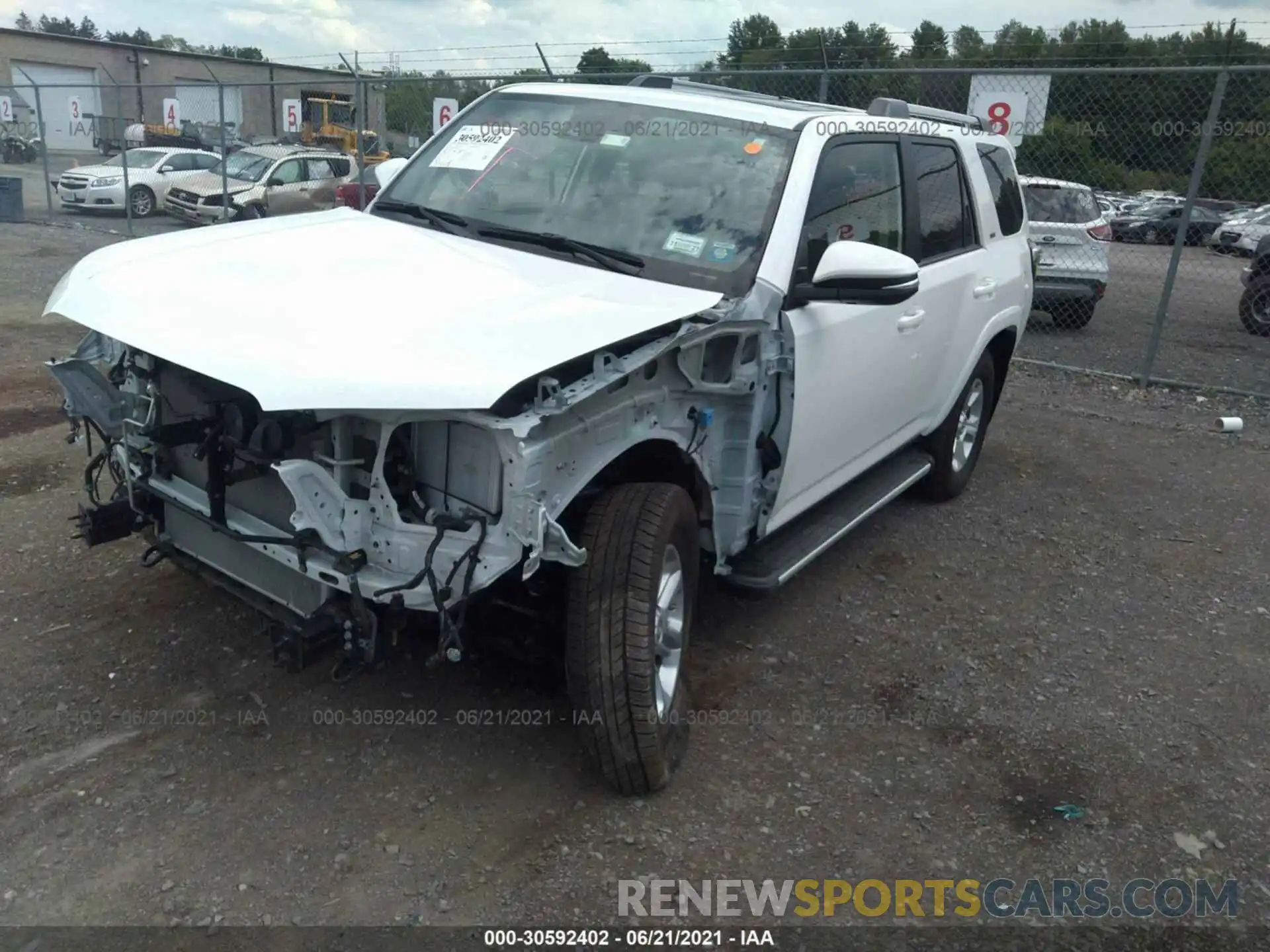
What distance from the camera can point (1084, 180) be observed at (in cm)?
1396

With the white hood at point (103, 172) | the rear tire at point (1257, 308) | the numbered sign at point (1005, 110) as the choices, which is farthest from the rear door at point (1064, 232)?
the white hood at point (103, 172)

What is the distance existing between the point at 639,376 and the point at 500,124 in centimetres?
198

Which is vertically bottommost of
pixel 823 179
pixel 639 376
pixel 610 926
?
pixel 610 926

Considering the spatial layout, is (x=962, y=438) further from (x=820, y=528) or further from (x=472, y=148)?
(x=472, y=148)

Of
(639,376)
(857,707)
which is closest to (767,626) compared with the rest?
(857,707)

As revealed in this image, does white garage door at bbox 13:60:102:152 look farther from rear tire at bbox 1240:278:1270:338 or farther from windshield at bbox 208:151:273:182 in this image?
rear tire at bbox 1240:278:1270:338

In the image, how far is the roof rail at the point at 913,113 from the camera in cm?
489

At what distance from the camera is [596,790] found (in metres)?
3.29

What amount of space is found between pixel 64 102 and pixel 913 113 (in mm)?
47375

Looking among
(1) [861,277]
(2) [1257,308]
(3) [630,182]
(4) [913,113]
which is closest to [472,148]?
(3) [630,182]

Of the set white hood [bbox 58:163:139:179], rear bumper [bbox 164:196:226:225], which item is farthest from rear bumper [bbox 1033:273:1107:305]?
white hood [bbox 58:163:139:179]

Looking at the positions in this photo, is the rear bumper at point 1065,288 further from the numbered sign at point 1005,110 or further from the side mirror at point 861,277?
the side mirror at point 861,277

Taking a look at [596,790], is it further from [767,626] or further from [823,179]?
[823,179]

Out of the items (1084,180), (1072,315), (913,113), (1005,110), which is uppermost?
(1005,110)
